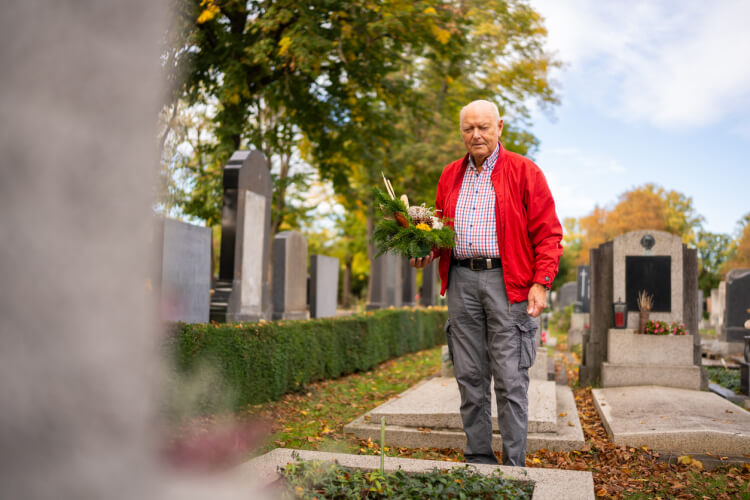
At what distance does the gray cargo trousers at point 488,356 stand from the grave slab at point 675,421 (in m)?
1.65

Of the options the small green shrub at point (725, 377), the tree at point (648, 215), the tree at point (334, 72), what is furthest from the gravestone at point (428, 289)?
the tree at point (648, 215)

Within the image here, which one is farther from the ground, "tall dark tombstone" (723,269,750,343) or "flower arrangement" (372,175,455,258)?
"flower arrangement" (372,175,455,258)

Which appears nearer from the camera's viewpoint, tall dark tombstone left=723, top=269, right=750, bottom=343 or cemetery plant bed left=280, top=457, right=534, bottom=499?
cemetery plant bed left=280, top=457, right=534, bottom=499

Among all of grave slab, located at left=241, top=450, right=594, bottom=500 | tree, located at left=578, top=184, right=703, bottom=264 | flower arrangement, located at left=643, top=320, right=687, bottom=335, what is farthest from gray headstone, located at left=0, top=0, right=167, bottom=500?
tree, located at left=578, top=184, right=703, bottom=264

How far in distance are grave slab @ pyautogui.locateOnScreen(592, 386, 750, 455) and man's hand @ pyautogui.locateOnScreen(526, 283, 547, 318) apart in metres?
1.88

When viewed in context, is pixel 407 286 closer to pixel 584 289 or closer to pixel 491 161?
pixel 584 289

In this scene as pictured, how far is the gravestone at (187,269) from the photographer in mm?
7043

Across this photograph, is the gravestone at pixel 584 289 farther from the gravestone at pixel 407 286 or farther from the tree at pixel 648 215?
the tree at pixel 648 215

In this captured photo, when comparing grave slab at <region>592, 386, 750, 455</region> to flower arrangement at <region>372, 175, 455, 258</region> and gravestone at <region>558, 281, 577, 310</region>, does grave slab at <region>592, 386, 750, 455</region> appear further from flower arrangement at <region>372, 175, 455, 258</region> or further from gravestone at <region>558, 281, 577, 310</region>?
gravestone at <region>558, 281, 577, 310</region>

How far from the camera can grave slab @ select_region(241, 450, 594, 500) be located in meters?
2.31

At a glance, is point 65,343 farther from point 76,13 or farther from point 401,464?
point 401,464

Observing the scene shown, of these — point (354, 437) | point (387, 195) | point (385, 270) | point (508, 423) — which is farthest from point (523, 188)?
point (385, 270)

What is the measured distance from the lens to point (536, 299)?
344cm

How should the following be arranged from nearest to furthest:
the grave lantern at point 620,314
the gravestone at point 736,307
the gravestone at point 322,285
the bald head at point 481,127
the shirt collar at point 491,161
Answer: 1. the bald head at point 481,127
2. the shirt collar at point 491,161
3. the grave lantern at point 620,314
4. the gravestone at point 322,285
5. the gravestone at point 736,307
